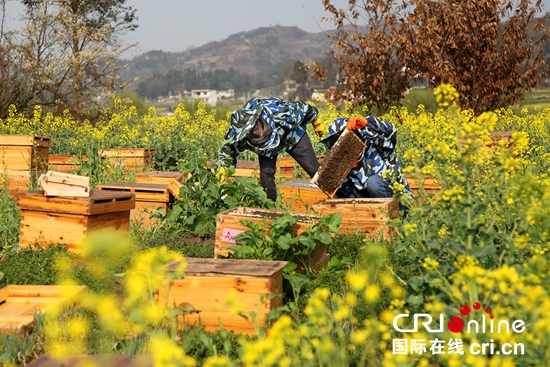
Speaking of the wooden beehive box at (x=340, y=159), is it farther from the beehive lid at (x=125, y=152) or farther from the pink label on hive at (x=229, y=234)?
the beehive lid at (x=125, y=152)

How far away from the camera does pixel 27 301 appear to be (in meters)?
4.28

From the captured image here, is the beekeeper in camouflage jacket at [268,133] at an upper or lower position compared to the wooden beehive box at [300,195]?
upper

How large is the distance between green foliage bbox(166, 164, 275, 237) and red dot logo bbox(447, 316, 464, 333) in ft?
11.2

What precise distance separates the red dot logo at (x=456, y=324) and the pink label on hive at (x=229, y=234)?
2566 millimetres

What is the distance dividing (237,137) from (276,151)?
0.44 m

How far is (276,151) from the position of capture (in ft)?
21.5

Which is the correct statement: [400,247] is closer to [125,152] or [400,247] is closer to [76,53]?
[125,152]

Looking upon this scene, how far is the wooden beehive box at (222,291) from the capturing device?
12.2 ft

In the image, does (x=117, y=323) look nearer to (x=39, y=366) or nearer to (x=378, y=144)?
(x=39, y=366)

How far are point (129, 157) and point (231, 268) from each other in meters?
5.76

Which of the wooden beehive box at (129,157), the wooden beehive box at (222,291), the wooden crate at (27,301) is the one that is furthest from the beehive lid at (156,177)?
the wooden beehive box at (222,291)

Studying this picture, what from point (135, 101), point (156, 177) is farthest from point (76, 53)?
point (156, 177)

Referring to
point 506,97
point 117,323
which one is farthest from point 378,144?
point 506,97

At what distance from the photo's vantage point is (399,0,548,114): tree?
1563cm
